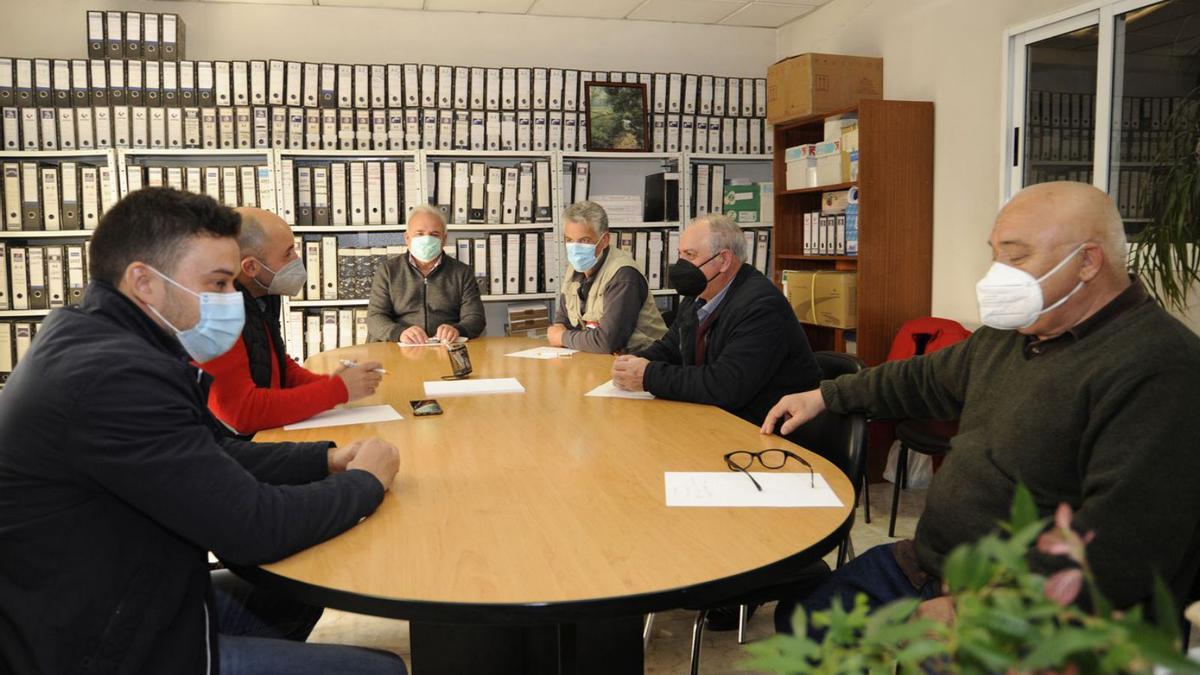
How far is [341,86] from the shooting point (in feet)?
15.4

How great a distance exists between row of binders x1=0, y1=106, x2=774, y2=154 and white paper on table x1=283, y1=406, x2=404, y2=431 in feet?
9.04

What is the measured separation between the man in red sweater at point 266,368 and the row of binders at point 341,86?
2.27m

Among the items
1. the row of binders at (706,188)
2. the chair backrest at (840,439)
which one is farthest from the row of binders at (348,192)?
the chair backrest at (840,439)

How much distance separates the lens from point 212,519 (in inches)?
46.6

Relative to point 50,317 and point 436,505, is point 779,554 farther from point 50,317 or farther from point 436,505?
point 50,317

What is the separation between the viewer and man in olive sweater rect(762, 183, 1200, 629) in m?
1.30

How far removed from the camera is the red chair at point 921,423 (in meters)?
3.21

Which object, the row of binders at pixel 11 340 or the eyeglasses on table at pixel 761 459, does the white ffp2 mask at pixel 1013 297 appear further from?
the row of binders at pixel 11 340

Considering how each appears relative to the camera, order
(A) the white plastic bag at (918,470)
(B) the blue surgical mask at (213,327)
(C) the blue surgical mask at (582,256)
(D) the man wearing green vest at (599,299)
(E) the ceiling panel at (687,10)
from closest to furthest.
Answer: (B) the blue surgical mask at (213,327) → (D) the man wearing green vest at (599,299) → (C) the blue surgical mask at (582,256) → (A) the white plastic bag at (918,470) → (E) the ceiling panel at (687,10)

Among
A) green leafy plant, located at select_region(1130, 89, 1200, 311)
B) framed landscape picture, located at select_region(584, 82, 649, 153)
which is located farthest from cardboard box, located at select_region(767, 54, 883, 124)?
green leafy plant, located at select_region(1130, 89, 1200, 311)

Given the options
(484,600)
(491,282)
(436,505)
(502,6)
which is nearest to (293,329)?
(491,282)

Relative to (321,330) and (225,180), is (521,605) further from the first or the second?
(225,180)

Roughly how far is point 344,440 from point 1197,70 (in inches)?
125

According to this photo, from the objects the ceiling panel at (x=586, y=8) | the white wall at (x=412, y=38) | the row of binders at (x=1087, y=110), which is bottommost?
the row of binders at (x=1087, y=110)
